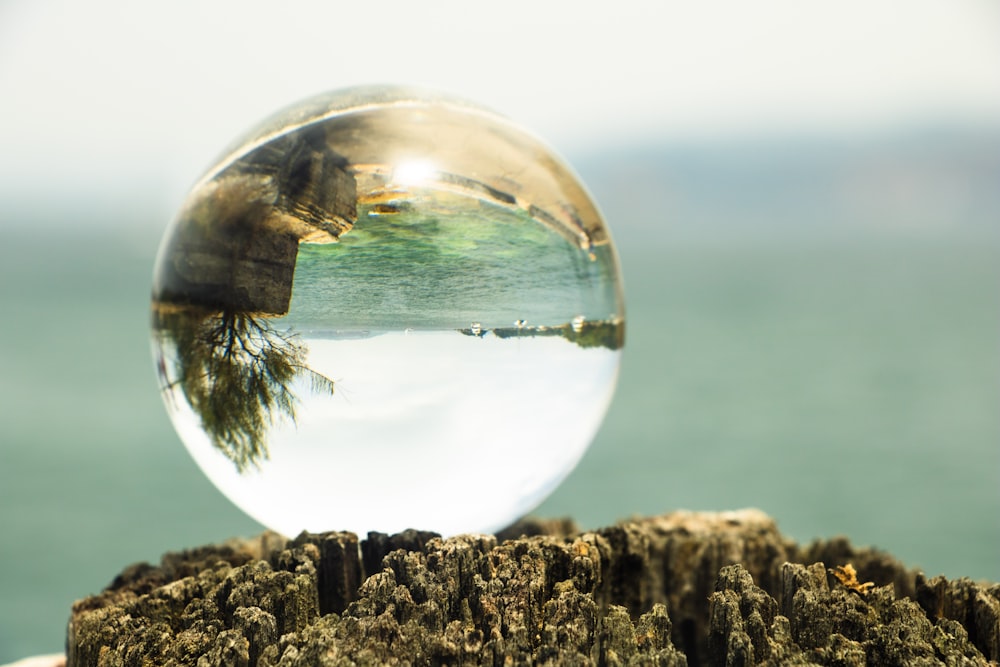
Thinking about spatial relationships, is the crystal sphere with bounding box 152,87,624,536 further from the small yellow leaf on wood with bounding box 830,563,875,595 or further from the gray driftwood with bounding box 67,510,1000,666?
the small yellow leaf on wood with bounding box 830,563,875,595

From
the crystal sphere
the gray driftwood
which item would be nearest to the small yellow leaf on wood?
the gray driftwood

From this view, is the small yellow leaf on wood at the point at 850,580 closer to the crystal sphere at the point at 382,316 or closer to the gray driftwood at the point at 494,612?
the gray driftwood at the point at 494,612

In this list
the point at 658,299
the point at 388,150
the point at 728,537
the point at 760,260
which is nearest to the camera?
the point at 388,150

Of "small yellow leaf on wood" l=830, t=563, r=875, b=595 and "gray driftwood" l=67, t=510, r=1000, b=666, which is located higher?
"small yellow leaf on wood" l=830, t=563, r=875, b=595

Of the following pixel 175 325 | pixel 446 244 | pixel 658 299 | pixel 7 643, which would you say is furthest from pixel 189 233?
pixel 658 299

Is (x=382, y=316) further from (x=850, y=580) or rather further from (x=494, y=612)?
(x=850, y=580)

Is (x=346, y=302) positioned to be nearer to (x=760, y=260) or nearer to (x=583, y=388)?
(x=583, y=388)
